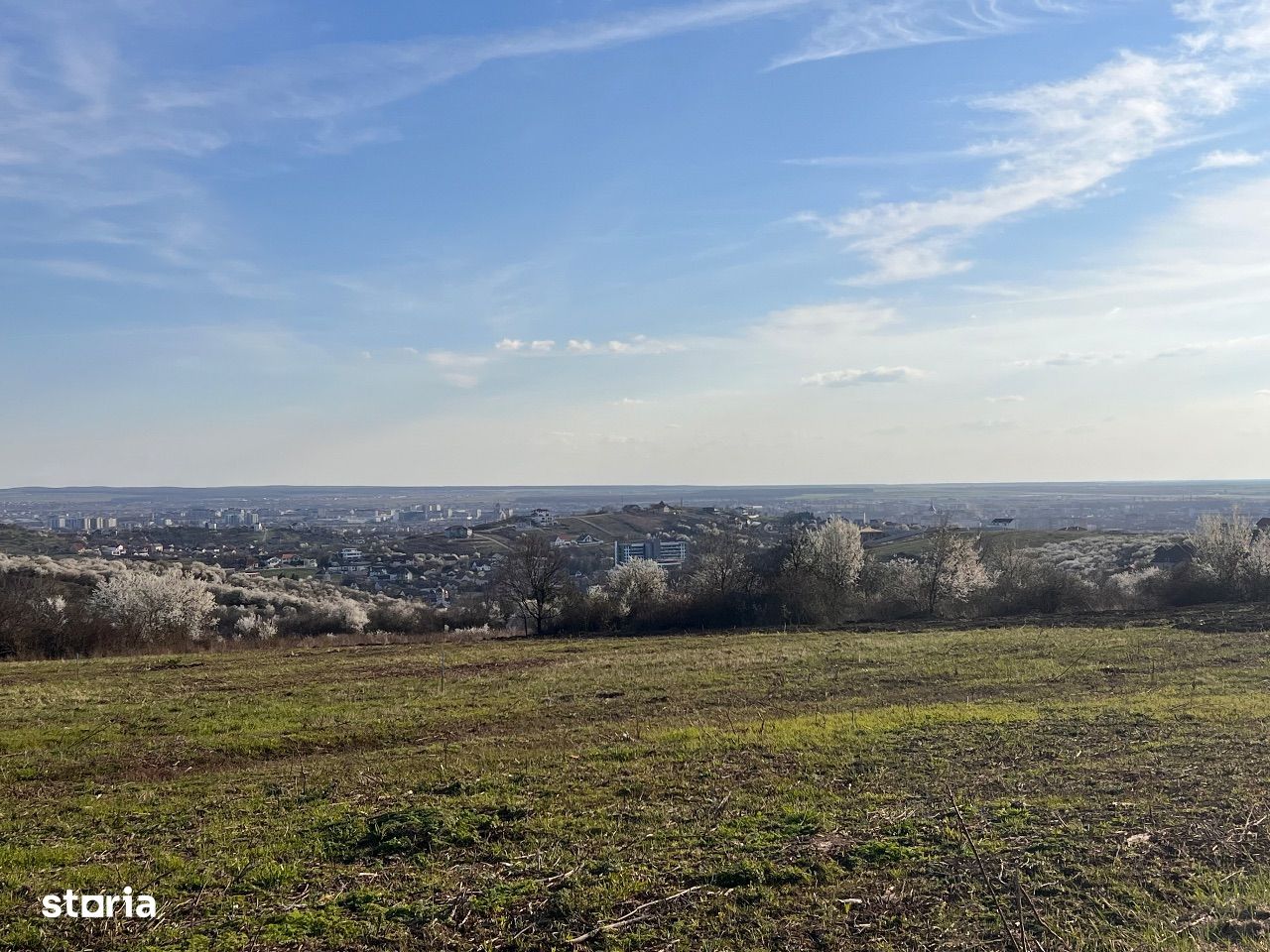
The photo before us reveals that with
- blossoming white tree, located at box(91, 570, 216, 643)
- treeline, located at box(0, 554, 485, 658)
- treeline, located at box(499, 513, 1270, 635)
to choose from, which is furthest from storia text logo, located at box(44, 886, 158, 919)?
treeline, located at box(499, 513, 1270, 635)

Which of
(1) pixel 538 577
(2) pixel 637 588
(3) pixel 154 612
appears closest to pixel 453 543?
(3) pixel 154 612

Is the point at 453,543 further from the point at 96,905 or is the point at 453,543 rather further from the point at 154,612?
the point at 96,905

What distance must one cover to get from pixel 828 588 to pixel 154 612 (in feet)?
128

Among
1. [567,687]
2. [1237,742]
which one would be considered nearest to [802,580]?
[567,687]

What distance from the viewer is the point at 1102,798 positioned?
364 inches

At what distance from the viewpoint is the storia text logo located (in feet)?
22.2

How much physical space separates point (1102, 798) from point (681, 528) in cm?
12740

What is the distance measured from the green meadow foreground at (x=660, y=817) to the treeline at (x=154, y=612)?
1724cm

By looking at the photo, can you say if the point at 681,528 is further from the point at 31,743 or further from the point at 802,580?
the point at 31,743

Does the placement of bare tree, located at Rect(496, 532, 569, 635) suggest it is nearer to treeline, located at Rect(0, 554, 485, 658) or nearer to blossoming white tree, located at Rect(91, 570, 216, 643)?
treeline, located at Rect(0, 554, 485, 658)

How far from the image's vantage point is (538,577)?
47.7m

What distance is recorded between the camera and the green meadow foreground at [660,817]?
20.9 feet

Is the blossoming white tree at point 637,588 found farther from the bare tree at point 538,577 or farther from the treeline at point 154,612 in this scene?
the treeline at point 154,612

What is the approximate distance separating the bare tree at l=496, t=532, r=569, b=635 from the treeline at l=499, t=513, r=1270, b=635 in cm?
7
